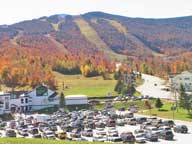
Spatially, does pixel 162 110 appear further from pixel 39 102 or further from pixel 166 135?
pixel 166 135

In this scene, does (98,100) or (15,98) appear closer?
(15,98)

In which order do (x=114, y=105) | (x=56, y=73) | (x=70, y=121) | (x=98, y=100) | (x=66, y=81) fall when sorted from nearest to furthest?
(x=70, y=121) → (x=114, y=105) → (x=98, y=100) → (x=66, y=81) → (x=56, y=73)

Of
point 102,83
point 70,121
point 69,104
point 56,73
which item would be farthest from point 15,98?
point 56,73

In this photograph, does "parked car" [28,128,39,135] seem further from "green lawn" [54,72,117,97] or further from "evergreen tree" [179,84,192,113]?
"green lawn" [54,72,117,97]

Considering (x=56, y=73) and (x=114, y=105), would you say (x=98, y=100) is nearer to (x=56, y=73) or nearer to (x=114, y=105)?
(x=114, y=105)

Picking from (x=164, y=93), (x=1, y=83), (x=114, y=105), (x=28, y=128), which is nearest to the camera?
(x=28, y=128)
